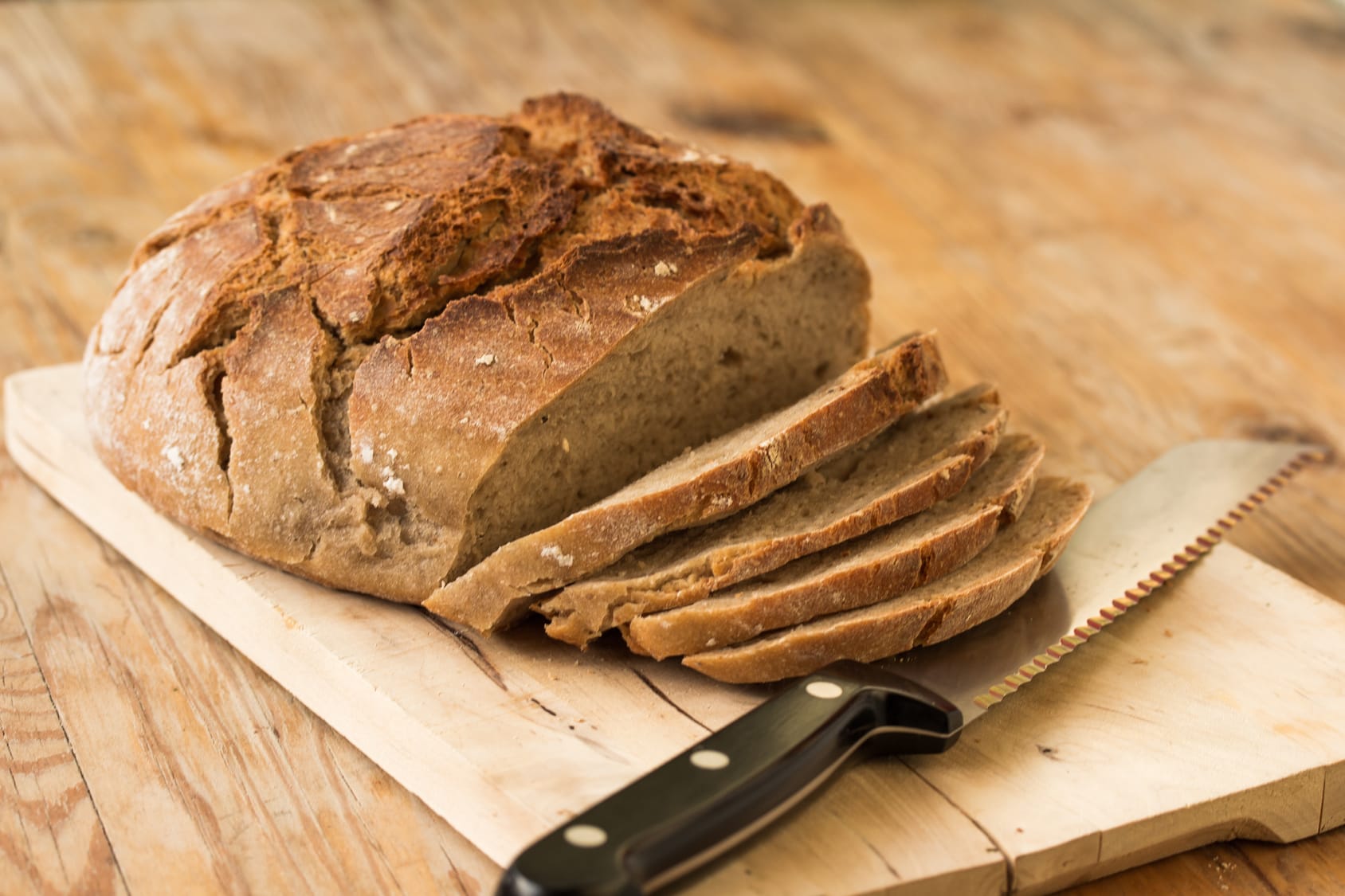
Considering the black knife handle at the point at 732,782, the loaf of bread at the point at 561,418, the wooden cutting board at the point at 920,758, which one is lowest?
the wooden cutting board at the point at 920,758

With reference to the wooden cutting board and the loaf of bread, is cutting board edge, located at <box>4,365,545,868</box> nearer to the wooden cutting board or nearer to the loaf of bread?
the wooden cutting board

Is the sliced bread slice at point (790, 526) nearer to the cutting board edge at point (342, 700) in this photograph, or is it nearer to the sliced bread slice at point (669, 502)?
the sliced bread slice at point (669, 502)

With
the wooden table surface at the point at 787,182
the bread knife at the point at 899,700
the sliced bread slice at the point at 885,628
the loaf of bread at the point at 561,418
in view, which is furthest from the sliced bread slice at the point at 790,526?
the wooden table surface at the point at 787,182

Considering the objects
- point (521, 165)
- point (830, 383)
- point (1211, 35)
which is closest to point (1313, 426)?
point (830, 383)

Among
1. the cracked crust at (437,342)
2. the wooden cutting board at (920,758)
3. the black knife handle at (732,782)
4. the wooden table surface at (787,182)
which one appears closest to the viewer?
the black knife handle at (732,782)

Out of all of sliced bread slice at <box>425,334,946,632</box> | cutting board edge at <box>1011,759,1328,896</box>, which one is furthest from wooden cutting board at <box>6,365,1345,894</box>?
sliced bread slice at <box>425,334,946,632</box>

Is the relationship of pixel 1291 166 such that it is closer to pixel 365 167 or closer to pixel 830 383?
pixel 830 383

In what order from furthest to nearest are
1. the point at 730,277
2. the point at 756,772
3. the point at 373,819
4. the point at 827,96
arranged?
the point at 827,96, the point at 730,277, the point at 373,819, the point at 756,772
